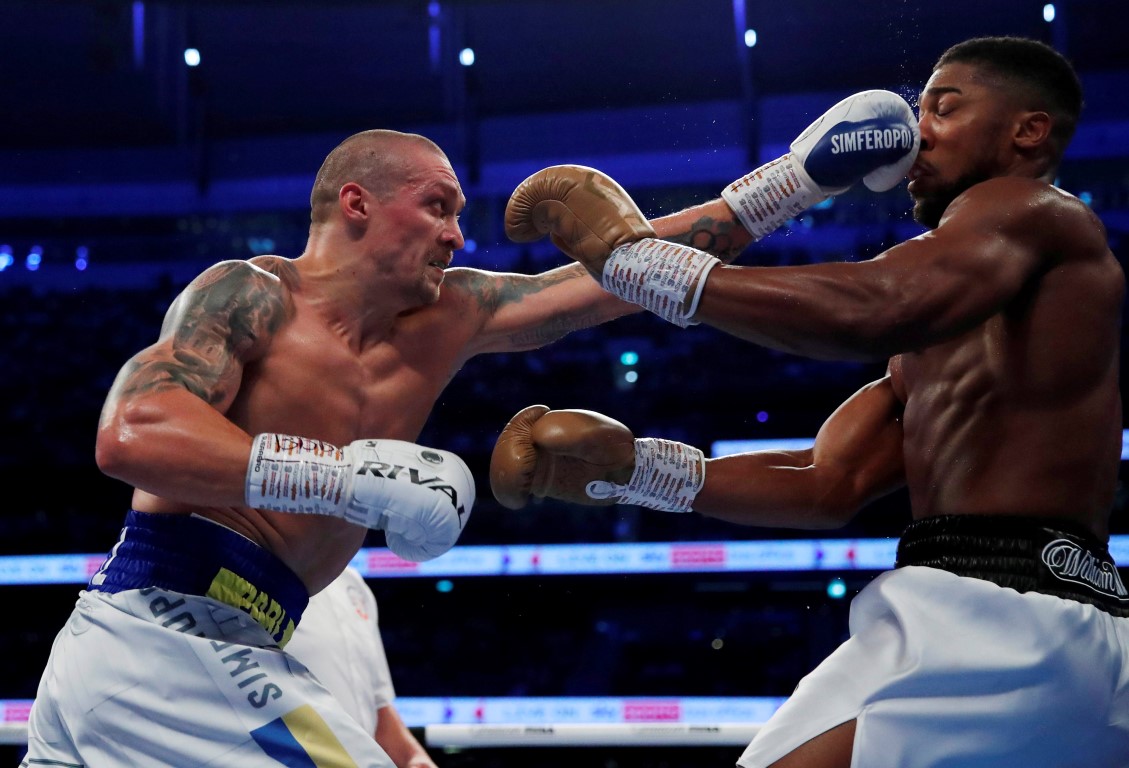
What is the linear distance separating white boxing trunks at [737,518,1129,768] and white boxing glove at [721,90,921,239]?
671 mm

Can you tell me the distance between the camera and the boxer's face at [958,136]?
2.03 meters

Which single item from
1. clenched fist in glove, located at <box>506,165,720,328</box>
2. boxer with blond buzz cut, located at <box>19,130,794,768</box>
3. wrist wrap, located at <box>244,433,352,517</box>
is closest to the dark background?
boxer with blond buzz cut, located at <box>19,130,794,768</box>

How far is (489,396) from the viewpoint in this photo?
729cm

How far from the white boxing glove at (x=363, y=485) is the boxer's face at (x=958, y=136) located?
1.03 metres

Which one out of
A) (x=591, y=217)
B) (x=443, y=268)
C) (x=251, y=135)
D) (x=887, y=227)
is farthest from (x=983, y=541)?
(x=251, y=135)

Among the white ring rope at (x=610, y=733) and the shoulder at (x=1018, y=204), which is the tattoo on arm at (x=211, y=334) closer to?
the shoulder at (x=1018, y=204)

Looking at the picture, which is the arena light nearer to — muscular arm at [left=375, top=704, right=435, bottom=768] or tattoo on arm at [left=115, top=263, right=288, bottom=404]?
muscular arm at [left=375, top=704, right=435, bottom=768]

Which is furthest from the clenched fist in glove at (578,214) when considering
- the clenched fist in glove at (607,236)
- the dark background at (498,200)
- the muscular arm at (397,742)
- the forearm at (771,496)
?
the dark background at (498,200)

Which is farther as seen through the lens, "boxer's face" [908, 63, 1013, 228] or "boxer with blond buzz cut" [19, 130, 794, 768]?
"boxer's face" [908, 63, 1013, 228]

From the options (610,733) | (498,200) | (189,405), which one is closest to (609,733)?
(610,733)

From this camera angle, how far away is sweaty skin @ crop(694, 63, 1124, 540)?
5.76ft

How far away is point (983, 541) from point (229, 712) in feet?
4.09

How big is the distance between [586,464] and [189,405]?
0.77 metres

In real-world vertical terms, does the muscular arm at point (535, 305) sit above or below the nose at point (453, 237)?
below
